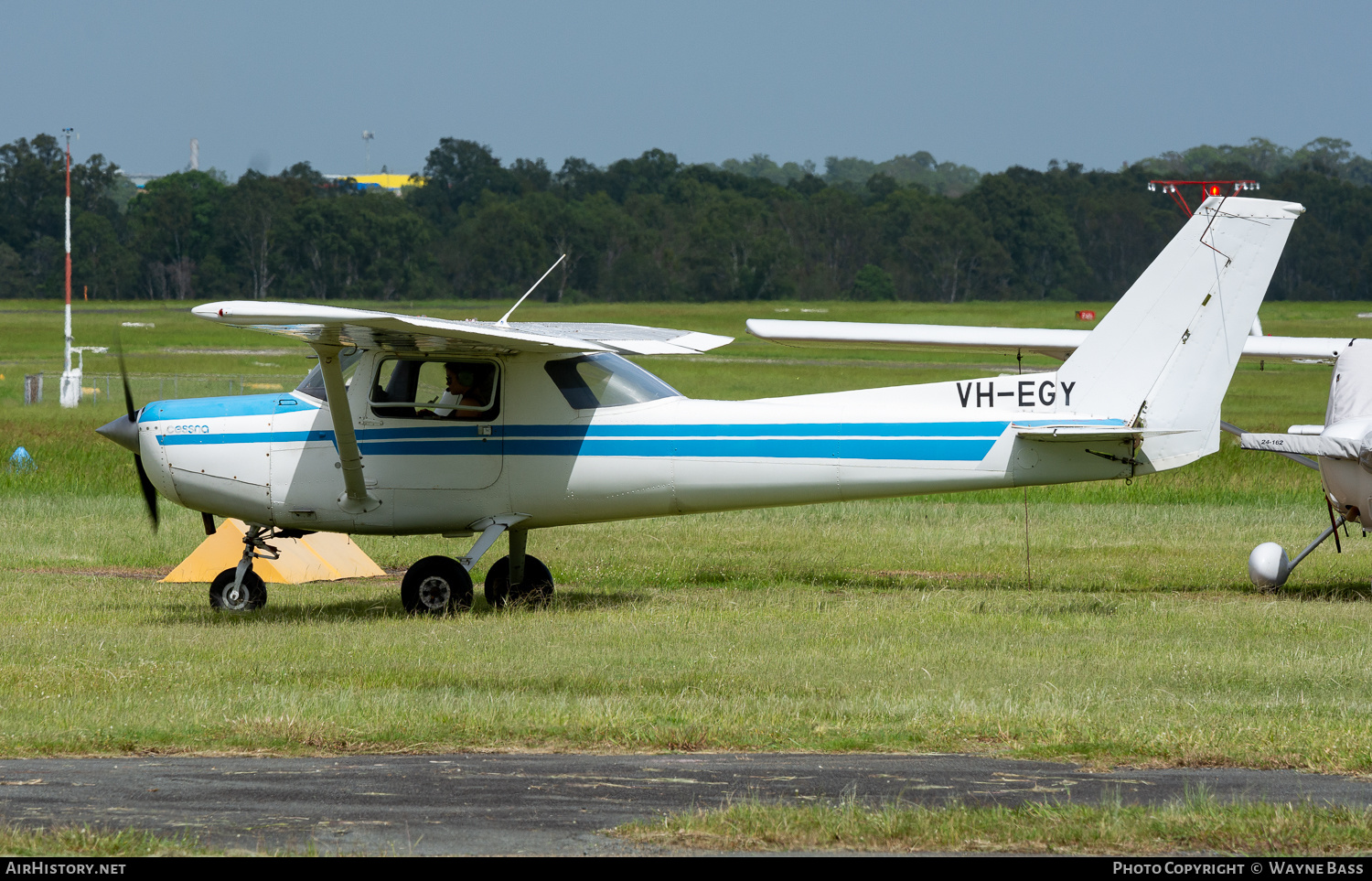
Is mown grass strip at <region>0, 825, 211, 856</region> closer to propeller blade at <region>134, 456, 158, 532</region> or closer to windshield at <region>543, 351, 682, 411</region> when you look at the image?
windshield at <region>543, 351, 682, 411</region>

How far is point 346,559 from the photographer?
15062mm

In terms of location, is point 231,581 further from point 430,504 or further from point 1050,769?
point 1050,769

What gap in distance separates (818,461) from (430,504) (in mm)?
3170

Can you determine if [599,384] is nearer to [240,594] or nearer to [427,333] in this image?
[427,333]

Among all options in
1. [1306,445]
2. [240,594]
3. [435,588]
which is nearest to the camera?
[435,588]

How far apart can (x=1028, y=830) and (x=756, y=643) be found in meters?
5.00

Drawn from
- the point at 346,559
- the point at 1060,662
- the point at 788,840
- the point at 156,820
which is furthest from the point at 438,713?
the point at 346,559

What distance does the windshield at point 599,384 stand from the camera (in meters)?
12.4

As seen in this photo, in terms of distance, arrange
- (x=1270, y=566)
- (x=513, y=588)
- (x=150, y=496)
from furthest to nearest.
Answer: (x=1270, y=566) → (x=150, y=496) → (x=513, y=588)

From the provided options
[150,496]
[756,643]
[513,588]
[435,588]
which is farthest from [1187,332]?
[150,496]

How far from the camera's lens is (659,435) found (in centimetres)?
1234

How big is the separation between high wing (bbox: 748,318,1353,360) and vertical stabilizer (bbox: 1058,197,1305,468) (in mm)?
2443

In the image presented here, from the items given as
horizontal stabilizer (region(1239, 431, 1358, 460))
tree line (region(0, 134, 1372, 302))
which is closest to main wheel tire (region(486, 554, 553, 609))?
horizontal stabilizer (region(1239, 431, 1358, 460))

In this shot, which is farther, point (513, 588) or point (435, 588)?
point (513, 588)
